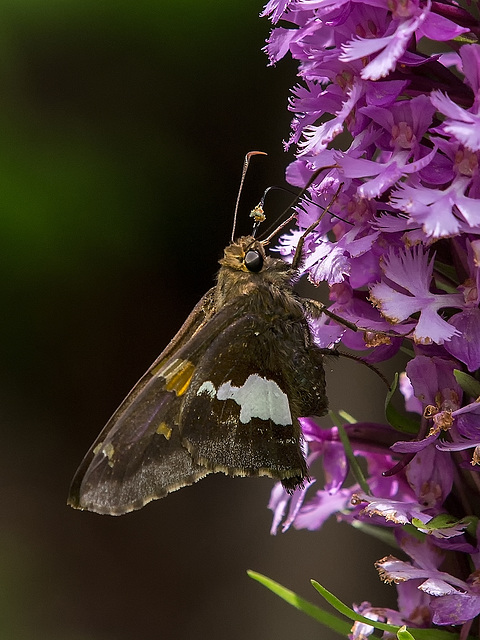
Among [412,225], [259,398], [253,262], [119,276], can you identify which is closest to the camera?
[412,225]

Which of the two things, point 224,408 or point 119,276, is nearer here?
point 224,408

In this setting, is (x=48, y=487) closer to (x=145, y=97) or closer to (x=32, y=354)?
(x=32, y=354)

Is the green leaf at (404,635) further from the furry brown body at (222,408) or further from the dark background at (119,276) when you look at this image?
the dark background at (119,276)

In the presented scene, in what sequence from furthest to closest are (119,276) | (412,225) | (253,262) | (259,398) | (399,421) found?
1. (119,276)
2. (253,262)
3. (259,398)
4. (399,421)
5. (412,225)

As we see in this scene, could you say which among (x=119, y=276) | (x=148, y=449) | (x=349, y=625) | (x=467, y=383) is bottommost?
(x=119, y=276)

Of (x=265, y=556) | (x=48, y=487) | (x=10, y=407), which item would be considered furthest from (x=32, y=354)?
(x=265, y=556)

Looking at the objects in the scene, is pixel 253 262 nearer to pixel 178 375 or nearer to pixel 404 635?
pixel 178 375

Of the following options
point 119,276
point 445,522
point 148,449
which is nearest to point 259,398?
point 148,449
